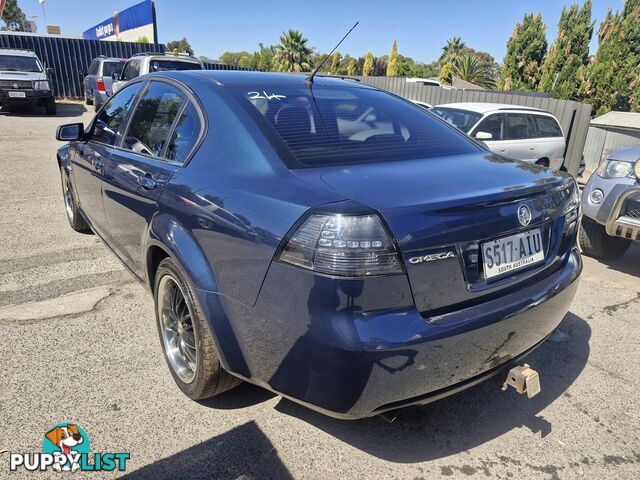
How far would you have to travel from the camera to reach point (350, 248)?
1.64 m

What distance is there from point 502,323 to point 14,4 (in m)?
77.0

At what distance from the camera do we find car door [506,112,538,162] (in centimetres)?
822

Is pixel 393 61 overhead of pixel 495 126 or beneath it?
overhead

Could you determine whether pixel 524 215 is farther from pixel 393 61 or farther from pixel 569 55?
pixel 393 61

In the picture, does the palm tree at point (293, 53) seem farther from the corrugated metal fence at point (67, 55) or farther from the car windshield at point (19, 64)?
the car windshield at point (19, 64)

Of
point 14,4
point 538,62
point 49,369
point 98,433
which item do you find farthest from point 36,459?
point 14,4

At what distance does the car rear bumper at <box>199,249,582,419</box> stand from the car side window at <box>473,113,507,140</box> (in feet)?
21.0

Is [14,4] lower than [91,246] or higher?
higher

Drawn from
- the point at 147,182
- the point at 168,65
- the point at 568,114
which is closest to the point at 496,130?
the point at 568,114


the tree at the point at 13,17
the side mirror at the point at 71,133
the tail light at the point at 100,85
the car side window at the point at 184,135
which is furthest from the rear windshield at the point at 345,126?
the tree at the point at 13,17

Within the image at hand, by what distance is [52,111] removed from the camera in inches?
614

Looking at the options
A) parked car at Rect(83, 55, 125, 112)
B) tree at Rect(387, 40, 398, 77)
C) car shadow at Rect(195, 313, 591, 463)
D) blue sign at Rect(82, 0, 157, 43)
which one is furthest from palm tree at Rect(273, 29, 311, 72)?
car shadow at Rect(195, 313, 591, 463)

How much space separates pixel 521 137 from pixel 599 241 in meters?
4.10

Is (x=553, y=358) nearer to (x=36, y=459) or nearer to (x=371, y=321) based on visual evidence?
(x=371, y=321)
